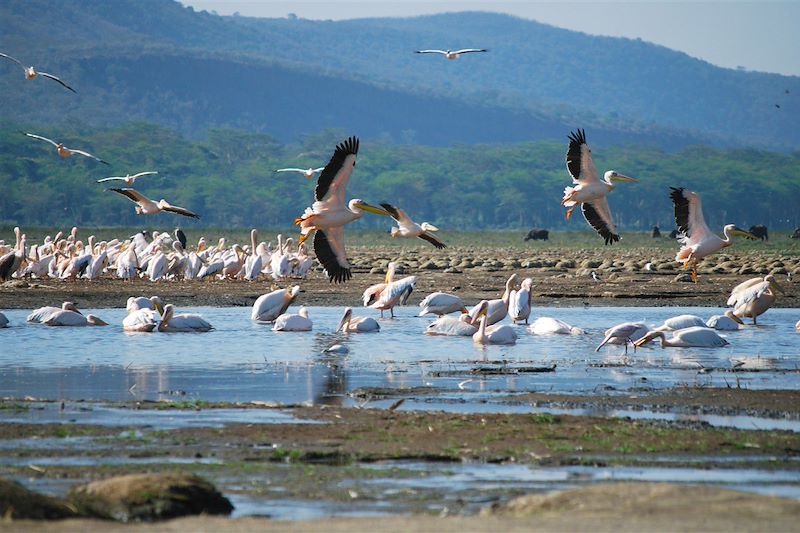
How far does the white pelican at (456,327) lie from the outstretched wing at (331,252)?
1.32 m

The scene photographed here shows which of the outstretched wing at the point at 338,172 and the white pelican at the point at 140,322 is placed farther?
the white pelican at the point at 140,322

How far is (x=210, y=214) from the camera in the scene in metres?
113

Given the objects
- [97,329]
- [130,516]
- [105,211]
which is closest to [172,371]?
[97,329]

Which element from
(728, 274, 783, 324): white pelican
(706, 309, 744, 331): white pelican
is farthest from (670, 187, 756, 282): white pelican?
(706, 309, 744, 331): white pelican

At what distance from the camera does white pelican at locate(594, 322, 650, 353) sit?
14312mm

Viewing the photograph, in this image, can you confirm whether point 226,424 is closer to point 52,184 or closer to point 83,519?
point 83,519

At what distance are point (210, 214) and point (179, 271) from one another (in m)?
87.5

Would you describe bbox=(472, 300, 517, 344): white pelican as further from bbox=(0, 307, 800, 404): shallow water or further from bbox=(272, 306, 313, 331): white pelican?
bbox=(272, 306, 313, 331): white pelican

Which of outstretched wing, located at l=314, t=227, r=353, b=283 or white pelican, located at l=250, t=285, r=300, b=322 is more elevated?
outstretched wing, located at l=314, t=227, r=353, b=283

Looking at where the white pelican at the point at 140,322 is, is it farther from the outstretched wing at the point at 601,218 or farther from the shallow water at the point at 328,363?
the outstretched wing at the point at 601,218

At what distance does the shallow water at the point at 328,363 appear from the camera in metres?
11.2

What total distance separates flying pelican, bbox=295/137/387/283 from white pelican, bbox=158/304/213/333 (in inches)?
67.6

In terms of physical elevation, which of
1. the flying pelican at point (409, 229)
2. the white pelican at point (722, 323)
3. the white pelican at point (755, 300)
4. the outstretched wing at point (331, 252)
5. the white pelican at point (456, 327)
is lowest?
the white pelican at point (456, 327)

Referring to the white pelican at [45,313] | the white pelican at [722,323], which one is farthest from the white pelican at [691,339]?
the white pelican at [45,313]
